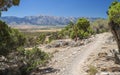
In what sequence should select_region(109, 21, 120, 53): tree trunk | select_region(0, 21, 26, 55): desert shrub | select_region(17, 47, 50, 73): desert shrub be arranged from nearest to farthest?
select_region(109, 21, 120, 53): tree trunk → select_region(0, 21, 26, 55): desert shrub → select_region(17, 47, 50, 73): desert shrub

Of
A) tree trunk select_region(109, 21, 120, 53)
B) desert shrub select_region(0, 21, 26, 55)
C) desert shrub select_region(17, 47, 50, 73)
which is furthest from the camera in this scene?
desert shrub select_region(17, 47, 50, 73)

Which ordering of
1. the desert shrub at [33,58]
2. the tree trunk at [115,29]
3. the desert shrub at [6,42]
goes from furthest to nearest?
the desert shrub at [33,58] → the desert shrub at [6,42] → the tree trunk at [115,29]

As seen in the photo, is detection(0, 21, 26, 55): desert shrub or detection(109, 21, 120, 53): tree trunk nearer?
detection(109, 21, 120, 53): tree trunk

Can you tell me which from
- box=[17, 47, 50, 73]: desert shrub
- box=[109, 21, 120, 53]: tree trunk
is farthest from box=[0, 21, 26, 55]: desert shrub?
box=[109, 21, 120, 53]: tree trunk

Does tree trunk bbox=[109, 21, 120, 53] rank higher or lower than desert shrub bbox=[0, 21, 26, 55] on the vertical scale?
higher

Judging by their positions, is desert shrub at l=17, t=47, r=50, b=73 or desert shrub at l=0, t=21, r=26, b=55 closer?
desert shrub at l=0, t=21, r=26, b=55

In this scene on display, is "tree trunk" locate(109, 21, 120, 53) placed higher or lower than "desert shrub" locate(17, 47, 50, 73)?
higher

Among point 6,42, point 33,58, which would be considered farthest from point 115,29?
point 6,42

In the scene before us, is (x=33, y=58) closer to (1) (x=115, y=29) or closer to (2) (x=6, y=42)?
(2) (x=6, y=42)

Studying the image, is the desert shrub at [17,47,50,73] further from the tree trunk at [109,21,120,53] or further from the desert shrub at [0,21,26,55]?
the tree trunk at [109,21,120,53]

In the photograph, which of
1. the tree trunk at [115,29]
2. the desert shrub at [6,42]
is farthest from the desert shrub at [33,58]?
the tree trunk at [115,29]

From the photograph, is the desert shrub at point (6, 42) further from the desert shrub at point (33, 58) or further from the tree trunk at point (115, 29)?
the tree trunk at point (115, 29)

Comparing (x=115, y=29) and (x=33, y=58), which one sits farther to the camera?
(x=33, y=58)

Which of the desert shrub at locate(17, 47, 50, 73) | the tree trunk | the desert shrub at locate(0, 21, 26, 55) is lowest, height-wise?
the desert shrub at locate(17, 47, 50, 73)
